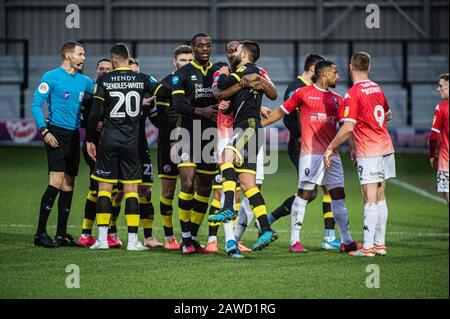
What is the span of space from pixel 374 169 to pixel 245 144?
1483mm

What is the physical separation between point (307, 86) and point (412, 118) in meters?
17.6

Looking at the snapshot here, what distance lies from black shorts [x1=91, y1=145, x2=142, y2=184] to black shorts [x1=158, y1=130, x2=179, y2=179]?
1.43 ft

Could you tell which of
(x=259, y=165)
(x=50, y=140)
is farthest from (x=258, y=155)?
(x=50, y=140)

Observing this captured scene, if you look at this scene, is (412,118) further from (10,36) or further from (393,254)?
(393,254)

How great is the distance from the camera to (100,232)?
34.4ft

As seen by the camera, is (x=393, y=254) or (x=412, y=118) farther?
(x=412, y=118)

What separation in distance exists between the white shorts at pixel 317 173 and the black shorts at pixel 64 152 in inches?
105

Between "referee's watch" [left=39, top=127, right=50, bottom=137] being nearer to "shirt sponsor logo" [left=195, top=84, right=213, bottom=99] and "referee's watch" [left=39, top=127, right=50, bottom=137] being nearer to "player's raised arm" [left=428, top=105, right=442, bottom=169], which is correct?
"shirt sponsor logo" [left=195, top=84, right=213, bottom=99]

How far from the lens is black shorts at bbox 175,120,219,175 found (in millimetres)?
10398

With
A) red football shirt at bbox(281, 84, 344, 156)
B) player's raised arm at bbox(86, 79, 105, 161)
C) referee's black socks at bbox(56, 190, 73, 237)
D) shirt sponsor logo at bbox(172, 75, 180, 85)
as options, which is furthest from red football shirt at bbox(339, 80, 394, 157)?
referee's black socks at bbox(56, 190, 73, 237)

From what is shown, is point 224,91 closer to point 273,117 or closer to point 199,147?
point 273,117

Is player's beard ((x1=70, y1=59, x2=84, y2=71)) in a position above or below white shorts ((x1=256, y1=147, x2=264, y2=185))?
above

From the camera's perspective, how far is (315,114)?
10.5 metres

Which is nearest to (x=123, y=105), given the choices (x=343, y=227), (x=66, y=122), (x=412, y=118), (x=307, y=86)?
(x=66, y=122)
